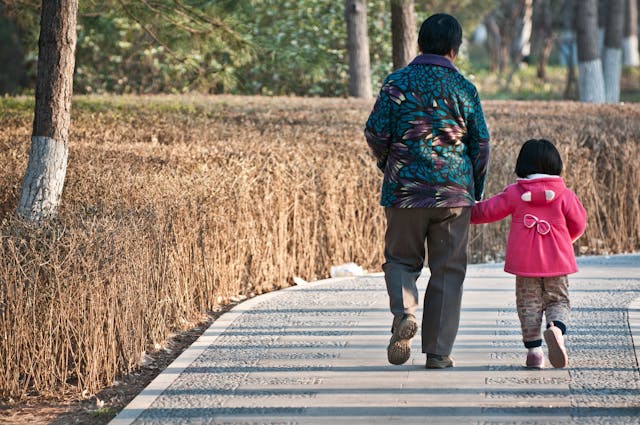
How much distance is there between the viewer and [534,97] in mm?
32000

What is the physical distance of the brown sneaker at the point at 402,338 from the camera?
17.7 feet

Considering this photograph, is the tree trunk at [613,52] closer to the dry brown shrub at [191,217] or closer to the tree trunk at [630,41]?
the dry brown shrub at [191,217]

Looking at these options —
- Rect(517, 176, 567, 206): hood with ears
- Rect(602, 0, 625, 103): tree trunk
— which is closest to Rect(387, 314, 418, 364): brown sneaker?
Rect(517, 176, 567, 206): hood with ears

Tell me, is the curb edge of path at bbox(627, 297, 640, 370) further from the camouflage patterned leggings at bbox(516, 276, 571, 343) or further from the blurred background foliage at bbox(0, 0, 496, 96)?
the blurred background foliage at bbox(0, 0, 496, 96)

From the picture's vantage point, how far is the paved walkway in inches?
193

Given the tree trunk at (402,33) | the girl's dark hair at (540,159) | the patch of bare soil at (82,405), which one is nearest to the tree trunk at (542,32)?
the tree trunk at (402,33)

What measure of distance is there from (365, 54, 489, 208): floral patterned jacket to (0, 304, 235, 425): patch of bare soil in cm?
157

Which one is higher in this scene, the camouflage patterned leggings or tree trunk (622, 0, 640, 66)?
tree trunk (622, 0, 640, 66)

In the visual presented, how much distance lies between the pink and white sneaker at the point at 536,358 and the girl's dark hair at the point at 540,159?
2.83 ft

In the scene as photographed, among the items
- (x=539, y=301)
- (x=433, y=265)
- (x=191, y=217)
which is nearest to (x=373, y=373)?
(x=433, y=265)

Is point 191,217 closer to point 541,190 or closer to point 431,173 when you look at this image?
point 431,173

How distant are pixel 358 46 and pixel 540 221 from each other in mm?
14251

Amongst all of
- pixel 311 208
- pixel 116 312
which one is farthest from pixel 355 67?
pixel 116 312

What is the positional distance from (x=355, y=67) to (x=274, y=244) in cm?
1195
